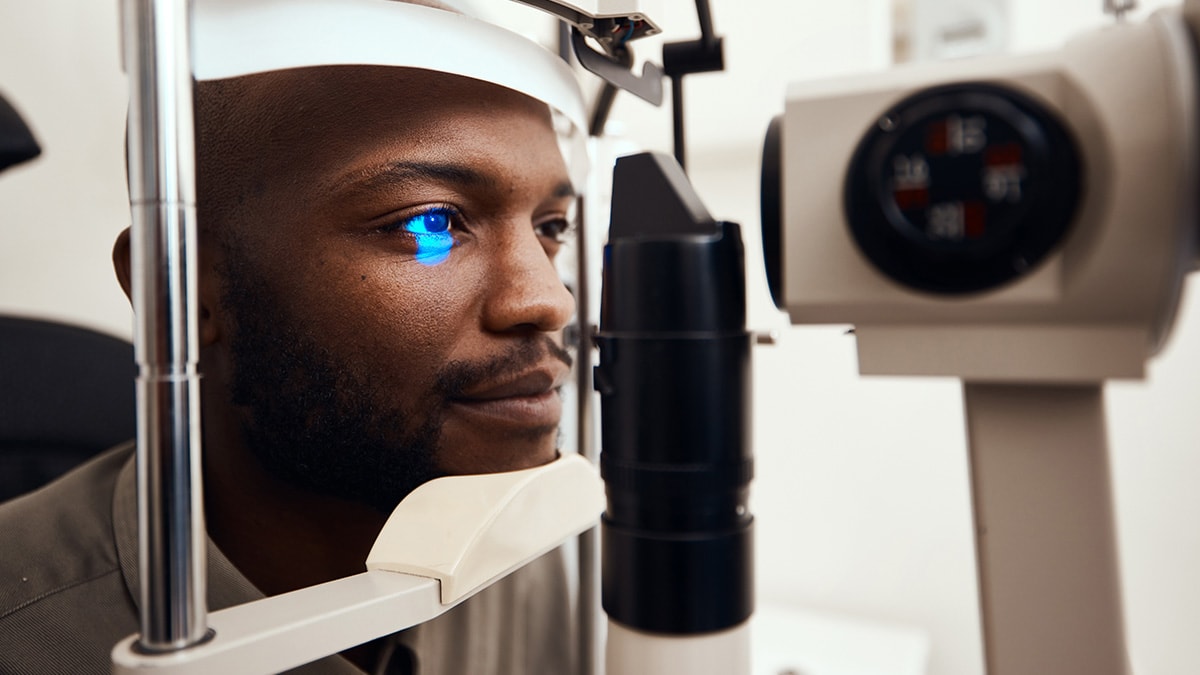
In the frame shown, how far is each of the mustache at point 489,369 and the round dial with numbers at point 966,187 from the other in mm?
316

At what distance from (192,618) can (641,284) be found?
0.23 metres

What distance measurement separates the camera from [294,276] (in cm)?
50

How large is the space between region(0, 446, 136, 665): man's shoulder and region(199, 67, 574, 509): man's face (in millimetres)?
143

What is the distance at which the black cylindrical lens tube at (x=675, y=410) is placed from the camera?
0.27 meters

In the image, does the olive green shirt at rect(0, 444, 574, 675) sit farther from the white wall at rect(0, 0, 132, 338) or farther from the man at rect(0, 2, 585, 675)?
the white wall at rect(0, 0, 132, 338)

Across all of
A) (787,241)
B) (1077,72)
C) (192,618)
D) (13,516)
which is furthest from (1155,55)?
(13,516)

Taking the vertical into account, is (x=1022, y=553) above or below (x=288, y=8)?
below

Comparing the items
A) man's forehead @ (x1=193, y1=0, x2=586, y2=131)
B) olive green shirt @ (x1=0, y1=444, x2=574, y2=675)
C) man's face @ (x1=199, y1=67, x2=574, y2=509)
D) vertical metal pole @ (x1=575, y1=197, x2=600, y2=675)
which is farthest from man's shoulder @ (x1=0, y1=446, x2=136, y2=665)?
vertical metal pole @ (x1=575, y1=197, x2=600, y2=675)

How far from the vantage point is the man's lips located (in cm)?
52

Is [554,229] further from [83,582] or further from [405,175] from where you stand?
[83,582]

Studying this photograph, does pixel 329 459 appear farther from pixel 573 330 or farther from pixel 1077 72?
pixel 1077 72

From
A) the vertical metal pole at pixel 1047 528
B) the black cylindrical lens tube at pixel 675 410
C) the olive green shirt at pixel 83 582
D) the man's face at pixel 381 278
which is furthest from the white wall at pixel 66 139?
the vertical metal pole at pixel 1047 528

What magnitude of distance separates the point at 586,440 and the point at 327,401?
0.39m

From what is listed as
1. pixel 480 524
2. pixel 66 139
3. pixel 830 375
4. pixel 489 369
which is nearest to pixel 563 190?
pixel 489 369
